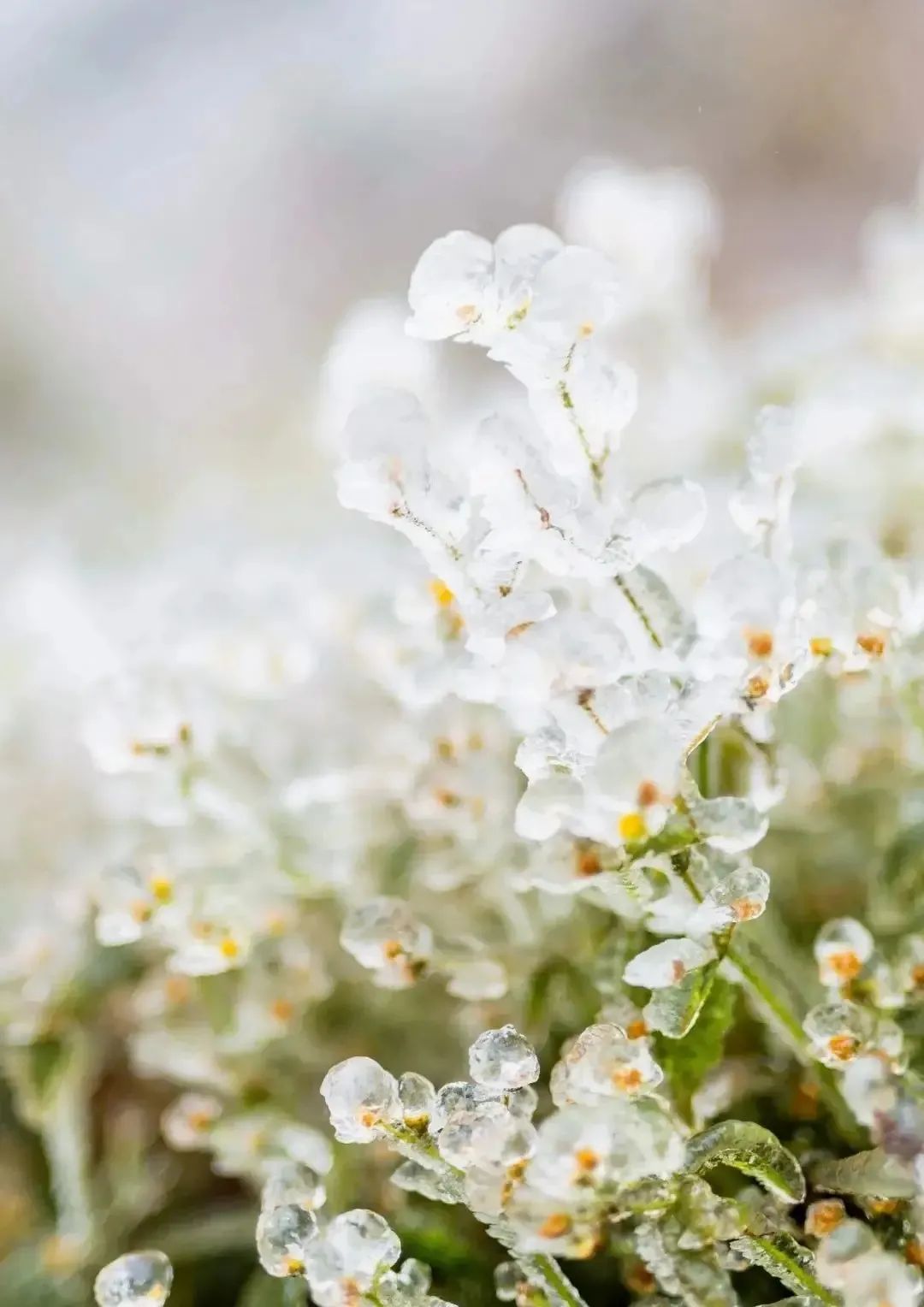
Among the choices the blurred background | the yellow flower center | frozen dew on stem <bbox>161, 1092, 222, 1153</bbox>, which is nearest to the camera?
the yellow flower center

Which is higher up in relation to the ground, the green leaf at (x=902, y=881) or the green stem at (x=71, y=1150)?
the green leaf at (x=902, y=881)

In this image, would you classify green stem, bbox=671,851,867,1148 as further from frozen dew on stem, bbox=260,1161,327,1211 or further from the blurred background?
the blurred background

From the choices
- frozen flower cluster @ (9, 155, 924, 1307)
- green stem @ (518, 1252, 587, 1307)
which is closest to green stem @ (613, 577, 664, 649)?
frozen flower cluster @ (9, 155, 924, 1307)

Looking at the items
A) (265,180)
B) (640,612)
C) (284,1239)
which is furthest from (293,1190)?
(265,180)

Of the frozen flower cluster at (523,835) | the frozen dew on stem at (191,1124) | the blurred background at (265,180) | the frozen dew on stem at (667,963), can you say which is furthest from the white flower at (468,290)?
the blurred background at (265,180)

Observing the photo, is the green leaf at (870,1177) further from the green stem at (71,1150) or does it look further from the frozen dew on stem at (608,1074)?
the green stem at (71,1150)

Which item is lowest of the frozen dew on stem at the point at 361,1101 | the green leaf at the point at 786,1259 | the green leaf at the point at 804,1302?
the green leaf at the point at 804,1302

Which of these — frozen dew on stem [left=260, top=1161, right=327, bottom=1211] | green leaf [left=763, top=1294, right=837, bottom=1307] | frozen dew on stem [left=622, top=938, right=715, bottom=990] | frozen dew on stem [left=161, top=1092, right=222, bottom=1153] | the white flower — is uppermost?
the white flower

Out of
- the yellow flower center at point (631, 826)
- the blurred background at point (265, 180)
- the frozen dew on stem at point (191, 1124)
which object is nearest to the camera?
the yellow flower center at point (631, 826)
